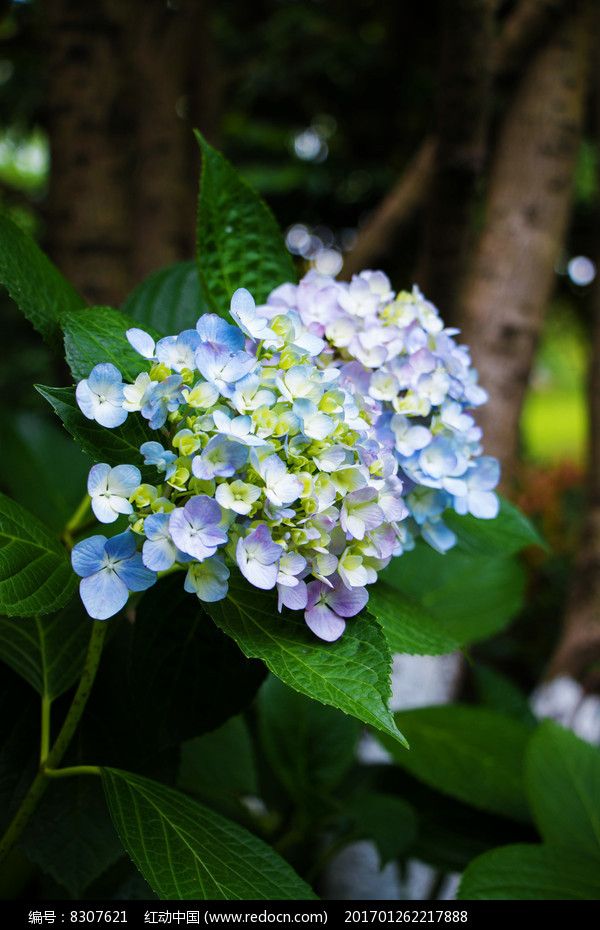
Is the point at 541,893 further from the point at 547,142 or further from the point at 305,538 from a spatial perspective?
the point at 547,142

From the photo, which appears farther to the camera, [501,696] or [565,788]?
[501,696]

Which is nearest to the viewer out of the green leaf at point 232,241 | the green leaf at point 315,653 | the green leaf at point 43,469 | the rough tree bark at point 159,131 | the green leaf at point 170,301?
the green leaf at point 315,653

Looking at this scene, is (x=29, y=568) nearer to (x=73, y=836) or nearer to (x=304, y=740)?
(x=73, y=836)

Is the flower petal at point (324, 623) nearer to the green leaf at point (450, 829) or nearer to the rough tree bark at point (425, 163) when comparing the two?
the green leaf at point (450, 829)

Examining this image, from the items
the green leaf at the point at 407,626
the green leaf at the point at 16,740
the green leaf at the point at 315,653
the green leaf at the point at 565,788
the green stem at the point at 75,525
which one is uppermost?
the green leaf at the point at 315,653

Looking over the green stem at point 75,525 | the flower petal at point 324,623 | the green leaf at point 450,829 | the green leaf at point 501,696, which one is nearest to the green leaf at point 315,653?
the flower petal at point 324,623

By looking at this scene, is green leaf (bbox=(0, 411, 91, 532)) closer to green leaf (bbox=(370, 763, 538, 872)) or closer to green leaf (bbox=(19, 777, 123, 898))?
green leaf (bbox=(19, 777, 123, 898))

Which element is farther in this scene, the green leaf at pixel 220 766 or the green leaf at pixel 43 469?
the green leaf at pixel 43 469

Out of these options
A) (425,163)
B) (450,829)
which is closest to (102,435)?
(450,829)
